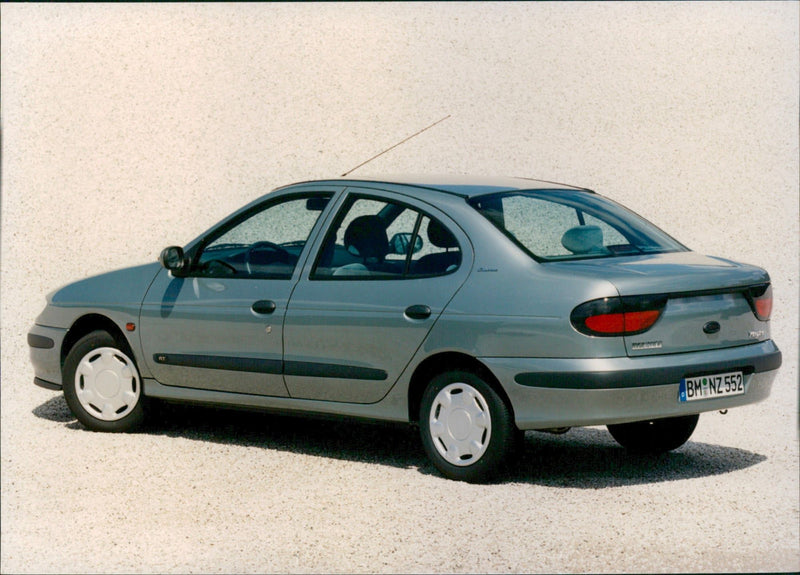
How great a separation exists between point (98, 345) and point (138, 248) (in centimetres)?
665

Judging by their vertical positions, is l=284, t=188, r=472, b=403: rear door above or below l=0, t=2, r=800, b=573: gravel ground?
below

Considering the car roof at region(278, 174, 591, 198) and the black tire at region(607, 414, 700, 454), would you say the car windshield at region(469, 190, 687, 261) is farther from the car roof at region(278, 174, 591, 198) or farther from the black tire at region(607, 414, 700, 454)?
the black tire at region(607, 414, 700, 454)

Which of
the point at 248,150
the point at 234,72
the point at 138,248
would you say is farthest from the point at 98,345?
the point at 234,72

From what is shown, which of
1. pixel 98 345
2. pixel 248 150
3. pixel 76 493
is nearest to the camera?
pixel 76 493

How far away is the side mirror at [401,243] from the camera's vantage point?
6.91m

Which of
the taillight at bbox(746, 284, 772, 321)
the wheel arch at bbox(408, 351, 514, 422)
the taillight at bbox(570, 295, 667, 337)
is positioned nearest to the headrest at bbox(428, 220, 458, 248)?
the wheel arch at bbox(408, 351, 514, 422)

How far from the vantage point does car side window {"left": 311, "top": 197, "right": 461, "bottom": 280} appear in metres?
6.78

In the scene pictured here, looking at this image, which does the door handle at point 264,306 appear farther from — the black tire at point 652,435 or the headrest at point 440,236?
the black tire at point 652,435

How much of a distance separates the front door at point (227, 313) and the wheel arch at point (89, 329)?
1.01 feet

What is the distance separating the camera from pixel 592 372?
608 centimetres

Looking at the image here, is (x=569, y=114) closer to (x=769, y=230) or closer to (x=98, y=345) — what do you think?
(x=769, y=230)

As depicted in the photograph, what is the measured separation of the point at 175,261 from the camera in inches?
301

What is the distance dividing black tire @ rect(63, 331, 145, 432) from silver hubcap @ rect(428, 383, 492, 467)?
2.29 meters

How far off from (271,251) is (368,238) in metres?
0.69
